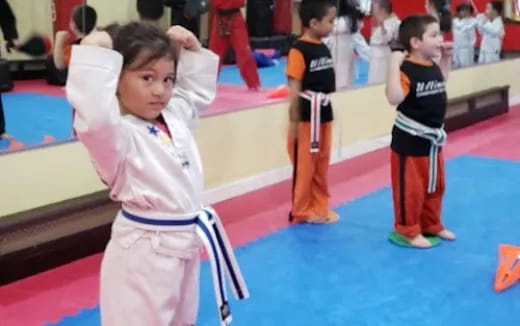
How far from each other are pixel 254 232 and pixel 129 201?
210cm

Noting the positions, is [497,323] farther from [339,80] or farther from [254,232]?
[339,80]

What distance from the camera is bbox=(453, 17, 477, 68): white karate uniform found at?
773 cm

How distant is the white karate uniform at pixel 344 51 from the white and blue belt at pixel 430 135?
2.02 m

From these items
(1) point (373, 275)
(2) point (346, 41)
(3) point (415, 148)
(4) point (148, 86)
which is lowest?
(1) point (373, 275)

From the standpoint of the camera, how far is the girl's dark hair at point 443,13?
7.38 metres

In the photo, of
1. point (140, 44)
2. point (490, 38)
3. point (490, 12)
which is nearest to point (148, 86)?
point (140, 44)

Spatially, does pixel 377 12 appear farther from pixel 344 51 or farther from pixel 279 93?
pixel 279 93

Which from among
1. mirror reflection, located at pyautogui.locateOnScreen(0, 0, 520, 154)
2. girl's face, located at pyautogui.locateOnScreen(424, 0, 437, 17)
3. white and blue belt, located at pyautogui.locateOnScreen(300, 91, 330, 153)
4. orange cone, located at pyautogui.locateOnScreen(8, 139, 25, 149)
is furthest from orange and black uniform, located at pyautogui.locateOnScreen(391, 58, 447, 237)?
girl's face, located at pyautogui.locateOnScreen(424, 0, 437, 17)

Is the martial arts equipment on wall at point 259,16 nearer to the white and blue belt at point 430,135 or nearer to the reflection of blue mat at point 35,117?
the reflection of blue mat at point 35,117

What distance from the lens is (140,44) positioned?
1.81 metres

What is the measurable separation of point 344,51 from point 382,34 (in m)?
0.78

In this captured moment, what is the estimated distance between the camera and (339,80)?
5.66 m

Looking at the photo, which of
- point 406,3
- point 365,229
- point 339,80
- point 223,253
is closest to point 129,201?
point 223,253

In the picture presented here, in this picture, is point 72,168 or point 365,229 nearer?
point 72,168
